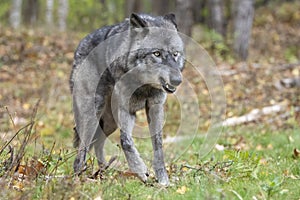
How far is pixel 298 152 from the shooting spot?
6.80m

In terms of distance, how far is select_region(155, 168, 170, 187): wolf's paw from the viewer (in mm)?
5502

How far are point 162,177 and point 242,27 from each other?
1176 cm

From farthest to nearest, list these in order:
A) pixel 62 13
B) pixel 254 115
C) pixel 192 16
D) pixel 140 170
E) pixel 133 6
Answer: pixel 133 6 < pixel 62 13 < pixel 192 16 < pixel 254 115 < pixel 140 170

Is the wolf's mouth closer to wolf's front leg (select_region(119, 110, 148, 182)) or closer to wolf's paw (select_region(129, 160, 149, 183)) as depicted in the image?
wolf's front leg (select_region(119, 110, 148, 182))

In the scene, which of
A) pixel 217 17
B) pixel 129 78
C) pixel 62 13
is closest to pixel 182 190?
pixel 129 78

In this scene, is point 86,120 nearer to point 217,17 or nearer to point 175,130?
point 175,130

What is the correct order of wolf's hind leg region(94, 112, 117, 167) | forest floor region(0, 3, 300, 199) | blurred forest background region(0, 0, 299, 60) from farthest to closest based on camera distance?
blurred forest background region(0, 0, 299, 60), wolf's hind leg region(94, 112, 117, 167), forest floor region(0, 3, 300, 199)

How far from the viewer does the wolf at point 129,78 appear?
552cm

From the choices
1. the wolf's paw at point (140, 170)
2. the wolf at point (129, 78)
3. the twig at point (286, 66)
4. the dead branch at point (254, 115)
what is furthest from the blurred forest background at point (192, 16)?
the wolf's paw at point (140, 170)

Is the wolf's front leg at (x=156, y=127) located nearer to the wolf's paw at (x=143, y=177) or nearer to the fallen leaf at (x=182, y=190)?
the wolf's paw at (x=143, y=177)

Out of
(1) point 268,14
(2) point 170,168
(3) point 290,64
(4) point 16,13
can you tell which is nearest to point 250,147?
(2) point 170,168

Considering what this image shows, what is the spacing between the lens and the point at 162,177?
222 inches

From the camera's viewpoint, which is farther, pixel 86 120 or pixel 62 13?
pixel 62 13

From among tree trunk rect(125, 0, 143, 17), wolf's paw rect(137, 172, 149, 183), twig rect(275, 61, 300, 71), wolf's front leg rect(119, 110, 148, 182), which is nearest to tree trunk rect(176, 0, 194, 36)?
twig rect(275, 61, 300, 71)
